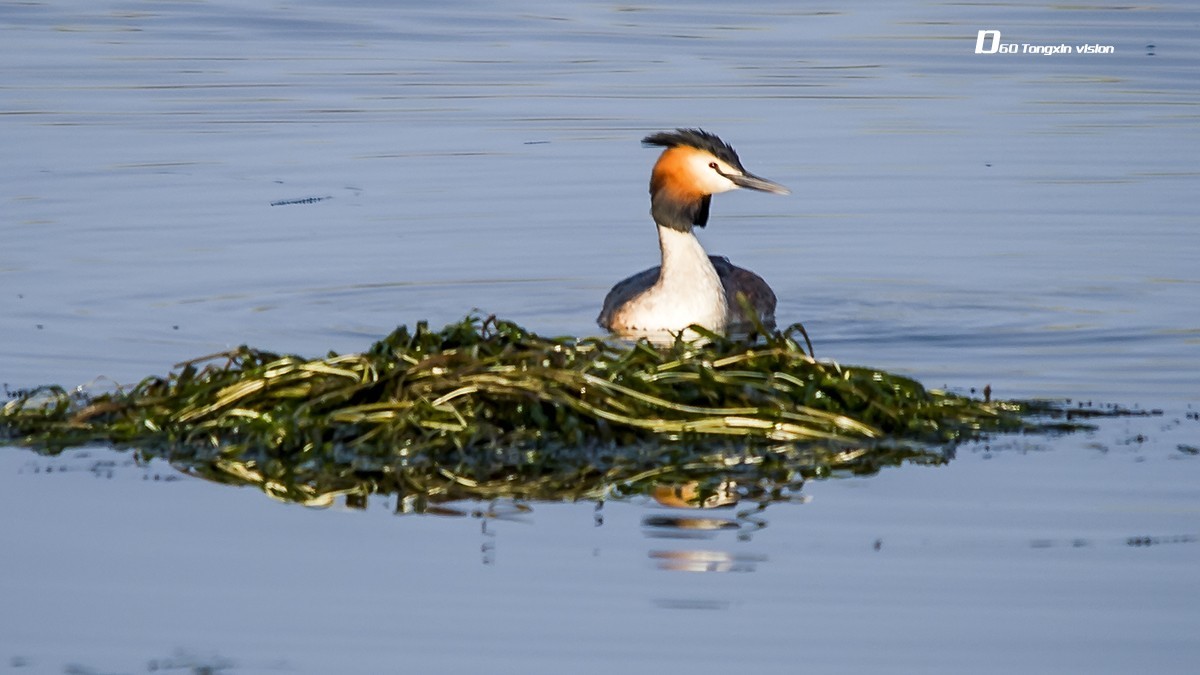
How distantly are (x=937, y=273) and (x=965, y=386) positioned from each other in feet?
10.3

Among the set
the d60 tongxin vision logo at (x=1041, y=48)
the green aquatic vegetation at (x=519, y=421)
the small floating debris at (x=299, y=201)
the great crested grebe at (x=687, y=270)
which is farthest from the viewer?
the d60 tongxin vision logo at (x=1041, y=48)

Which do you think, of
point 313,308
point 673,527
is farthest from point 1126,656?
point 313,308

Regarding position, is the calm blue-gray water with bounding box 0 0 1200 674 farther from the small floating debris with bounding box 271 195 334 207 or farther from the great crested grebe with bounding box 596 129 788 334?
the great crested grebe with bounding box 596 129 788 334

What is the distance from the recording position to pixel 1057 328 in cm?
1097

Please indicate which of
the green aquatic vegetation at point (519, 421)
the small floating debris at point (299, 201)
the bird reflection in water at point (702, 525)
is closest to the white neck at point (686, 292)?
the green aquatic vegetation at point (519, 421)

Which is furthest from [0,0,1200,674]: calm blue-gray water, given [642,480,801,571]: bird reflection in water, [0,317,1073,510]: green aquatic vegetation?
[0,317,1073,510]: green aquatic vegetation

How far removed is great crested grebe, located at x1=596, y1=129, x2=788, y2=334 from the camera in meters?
11.3

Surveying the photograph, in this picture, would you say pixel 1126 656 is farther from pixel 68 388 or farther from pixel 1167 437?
pixel 68 388

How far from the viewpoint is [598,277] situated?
1277cm

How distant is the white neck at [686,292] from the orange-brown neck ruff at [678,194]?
0.64 feet

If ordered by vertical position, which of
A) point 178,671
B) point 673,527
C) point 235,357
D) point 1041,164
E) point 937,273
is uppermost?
point 1041,164

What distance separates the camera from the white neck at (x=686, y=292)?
11352mm

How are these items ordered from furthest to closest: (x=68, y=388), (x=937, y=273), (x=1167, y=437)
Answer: (x=937, y=273)
(x=68, y=388)
(x=1167, y=437)

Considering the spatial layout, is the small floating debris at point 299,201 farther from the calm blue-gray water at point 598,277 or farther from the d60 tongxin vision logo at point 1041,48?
the d60 tongxin vision logo at point 1041,48
